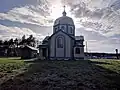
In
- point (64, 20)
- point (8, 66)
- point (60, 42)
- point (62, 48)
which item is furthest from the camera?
point (64, 20)

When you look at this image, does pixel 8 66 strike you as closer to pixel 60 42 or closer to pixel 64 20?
pixel 60 42

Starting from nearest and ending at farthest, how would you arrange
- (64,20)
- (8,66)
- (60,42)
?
(8,66), (60,42), (64,20)

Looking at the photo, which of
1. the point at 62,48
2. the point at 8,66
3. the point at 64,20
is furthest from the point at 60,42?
the point at 8,66

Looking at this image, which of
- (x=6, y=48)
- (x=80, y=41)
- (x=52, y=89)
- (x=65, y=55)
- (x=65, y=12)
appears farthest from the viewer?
(x=6, y=48)

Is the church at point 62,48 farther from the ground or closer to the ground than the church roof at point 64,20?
closer to the ground

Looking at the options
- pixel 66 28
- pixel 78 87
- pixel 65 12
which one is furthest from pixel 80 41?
pixel 78 87

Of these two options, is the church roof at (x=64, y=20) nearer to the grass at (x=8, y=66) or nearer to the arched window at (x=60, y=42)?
the arched window at (x=60, y=42)

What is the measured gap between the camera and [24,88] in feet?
25.2

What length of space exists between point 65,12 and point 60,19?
436 cm

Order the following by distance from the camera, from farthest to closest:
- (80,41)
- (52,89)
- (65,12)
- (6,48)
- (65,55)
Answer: (6,48) < (65,12) < (80,41) < (65,55) < (52,89)

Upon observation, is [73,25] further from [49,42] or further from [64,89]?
[64,89]

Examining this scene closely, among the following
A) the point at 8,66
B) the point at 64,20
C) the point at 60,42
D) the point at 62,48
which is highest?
the point at 64,20

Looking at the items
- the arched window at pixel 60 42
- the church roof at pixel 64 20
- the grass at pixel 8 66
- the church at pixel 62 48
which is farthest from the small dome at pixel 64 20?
the grass at pixel 8 66

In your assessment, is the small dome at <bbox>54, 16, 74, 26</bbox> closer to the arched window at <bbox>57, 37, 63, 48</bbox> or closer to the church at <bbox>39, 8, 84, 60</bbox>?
the church at <bbox>39, 8, 84, 60</bbox>
